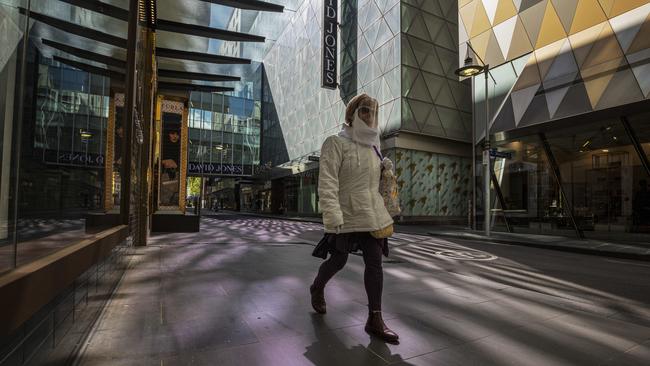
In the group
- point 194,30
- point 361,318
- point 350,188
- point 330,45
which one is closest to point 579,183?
point 194,30

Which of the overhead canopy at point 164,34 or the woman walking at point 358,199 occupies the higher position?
the overhead canopy at point 164,34

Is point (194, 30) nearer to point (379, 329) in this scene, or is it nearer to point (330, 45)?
point (379, 329)

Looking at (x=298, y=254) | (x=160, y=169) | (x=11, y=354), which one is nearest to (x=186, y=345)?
(x=11, y=354)

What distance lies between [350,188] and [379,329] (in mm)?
1171

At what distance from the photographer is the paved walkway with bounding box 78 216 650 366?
2.86 meters

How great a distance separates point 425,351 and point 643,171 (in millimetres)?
14940

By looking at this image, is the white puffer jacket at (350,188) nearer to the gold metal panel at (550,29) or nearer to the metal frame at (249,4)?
the metal frame at (249,4)

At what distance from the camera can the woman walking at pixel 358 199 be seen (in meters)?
3.23

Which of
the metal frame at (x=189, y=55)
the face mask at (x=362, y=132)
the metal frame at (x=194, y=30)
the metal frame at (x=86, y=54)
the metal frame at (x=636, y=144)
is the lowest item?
the face mask at (x=362, y=132)

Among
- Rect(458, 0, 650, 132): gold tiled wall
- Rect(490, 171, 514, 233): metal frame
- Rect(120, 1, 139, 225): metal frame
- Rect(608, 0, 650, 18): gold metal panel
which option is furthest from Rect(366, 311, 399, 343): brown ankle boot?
Rect(490, 171, 514, 233): metal frame

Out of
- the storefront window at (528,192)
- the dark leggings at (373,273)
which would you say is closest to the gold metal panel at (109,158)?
the dark leggings at (373,273)

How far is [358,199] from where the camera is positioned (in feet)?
10.8

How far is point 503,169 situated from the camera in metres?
18.3

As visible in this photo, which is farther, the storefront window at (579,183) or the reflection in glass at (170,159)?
the reflection in glass at (170,159)
